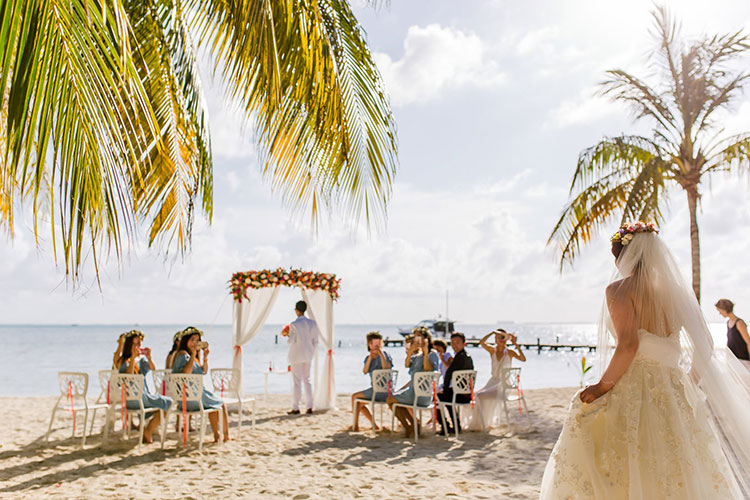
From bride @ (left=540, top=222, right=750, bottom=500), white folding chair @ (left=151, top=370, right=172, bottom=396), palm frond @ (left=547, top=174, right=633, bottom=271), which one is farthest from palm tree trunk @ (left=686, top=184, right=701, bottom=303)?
white folding chair @ (left=151, top=370, right=172, bottom=396)

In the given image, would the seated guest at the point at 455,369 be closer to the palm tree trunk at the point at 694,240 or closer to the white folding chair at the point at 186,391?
the white folding chair at the point at 186,391

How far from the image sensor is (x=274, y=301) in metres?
11.5

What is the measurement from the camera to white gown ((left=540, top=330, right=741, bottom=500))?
3.45 m

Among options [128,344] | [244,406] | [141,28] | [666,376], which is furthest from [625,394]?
[244,406]

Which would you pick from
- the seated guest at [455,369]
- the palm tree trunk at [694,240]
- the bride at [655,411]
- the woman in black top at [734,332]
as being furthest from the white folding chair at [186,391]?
the palm tree trunk at [694,240]

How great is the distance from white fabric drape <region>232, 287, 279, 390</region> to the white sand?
1.95m

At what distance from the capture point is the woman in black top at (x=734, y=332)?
27.2 feet

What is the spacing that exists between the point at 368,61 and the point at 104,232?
2688 mm

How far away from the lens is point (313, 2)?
3.80 meters

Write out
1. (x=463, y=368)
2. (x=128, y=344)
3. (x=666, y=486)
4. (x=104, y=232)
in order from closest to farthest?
1. (x=104, y=232)
2. (x=666, y=486)
3. (x=128, y=344)
4. (x=463, y=368)

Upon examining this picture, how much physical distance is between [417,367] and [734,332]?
418 centimetres

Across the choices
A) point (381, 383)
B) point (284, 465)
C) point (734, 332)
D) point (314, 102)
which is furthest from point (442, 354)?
point (314, 102)

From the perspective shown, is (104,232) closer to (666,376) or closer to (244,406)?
(666,376)

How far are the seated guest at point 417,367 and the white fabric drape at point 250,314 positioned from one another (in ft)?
11.4
